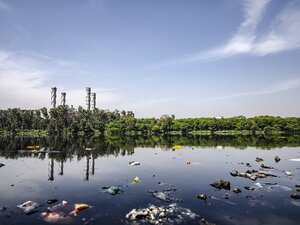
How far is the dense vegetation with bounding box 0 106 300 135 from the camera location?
138m

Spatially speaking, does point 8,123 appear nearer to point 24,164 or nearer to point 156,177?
point 24,164

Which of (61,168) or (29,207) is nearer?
(29,207)

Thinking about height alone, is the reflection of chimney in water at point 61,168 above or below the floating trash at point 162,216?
above

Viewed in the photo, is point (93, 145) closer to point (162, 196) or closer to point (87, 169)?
point (87, 169)

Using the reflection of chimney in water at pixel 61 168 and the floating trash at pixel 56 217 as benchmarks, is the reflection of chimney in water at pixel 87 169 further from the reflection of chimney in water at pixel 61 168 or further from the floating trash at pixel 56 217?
the floating trash at pixel 56 217

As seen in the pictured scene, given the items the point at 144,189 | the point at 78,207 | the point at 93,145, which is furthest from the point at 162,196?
the point at 93,145

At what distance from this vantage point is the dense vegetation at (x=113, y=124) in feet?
452

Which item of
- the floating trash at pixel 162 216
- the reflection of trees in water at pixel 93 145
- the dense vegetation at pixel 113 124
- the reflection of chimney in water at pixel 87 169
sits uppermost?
the dense vegetation at pixel 113 124

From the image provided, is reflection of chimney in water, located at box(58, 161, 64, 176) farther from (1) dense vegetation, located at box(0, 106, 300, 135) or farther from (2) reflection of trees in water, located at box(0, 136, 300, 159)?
(1) dense vegetation, located at box(0, 106, 300, 135)

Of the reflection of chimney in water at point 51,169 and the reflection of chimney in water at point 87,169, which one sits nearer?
the reflection of chimney in water at point 51,169

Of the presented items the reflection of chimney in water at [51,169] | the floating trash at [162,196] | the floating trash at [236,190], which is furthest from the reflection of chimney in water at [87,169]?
the floating trash at [236,190]

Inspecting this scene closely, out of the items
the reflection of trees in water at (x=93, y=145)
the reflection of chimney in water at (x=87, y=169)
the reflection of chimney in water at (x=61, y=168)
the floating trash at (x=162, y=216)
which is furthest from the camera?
the reflection of trees in water at (x=93, y=145)

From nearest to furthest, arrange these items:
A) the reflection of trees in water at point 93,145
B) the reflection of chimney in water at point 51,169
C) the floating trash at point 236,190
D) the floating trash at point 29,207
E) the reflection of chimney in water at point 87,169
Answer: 1. the floating trash at point 29,207
2. the floating trash at point 236,190
3. the reflection of chimney in water at point 51,169
4. the reflection of chimney in water at point 87,169
5. the reflection of trees in water at point 93,145

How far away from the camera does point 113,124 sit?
5778 inches
